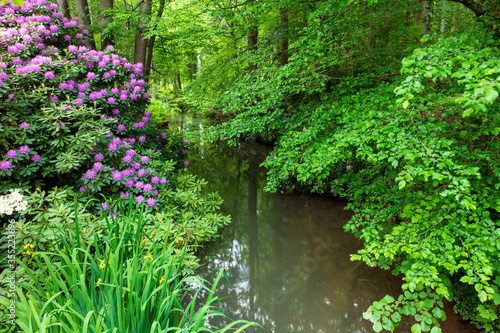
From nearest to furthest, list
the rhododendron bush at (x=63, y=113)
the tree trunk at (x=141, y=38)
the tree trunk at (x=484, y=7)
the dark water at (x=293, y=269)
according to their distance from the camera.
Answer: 1. the tree trunk at (x=484, y=7)
2. the rhododendron bush at (x=63, y=113)
3. the dark water at (x=293, y=269)
4. the tree trunk at (x=141, y=38)

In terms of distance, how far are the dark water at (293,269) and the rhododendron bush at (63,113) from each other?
1.67 m

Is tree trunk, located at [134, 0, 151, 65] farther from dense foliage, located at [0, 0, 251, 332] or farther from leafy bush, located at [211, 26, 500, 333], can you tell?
leafy bush, located at [211, 26, 500, 333]

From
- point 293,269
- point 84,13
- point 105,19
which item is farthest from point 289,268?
point 84,13

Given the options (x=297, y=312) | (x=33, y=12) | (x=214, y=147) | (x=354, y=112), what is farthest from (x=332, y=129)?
(x=214, y=147)

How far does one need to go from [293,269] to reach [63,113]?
→ 11.8ft

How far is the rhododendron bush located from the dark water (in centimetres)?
167

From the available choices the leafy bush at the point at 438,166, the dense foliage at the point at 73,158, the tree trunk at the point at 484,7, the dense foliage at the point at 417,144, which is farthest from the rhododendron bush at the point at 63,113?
the tree trunk at the point at 484,7

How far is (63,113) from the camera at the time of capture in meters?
2.89

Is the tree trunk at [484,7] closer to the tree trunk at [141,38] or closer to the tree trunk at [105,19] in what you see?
the tree trunk at [141,38]

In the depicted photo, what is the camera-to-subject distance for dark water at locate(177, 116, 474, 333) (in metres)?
3.02

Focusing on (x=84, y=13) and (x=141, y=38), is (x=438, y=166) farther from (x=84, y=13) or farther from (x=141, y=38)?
(x=84, y=13)

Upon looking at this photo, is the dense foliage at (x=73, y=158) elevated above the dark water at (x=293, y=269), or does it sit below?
above

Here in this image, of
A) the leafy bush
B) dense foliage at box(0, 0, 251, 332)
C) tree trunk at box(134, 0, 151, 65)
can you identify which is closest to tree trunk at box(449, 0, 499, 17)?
the leafy bush

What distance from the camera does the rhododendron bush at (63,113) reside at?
2758 mm
